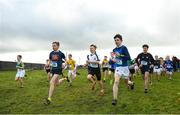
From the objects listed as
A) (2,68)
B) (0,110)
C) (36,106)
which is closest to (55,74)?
(36,106)

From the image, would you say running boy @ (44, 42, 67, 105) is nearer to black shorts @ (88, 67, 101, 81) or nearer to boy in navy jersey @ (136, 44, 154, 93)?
black shorts @ (88, 67, 101, 81)

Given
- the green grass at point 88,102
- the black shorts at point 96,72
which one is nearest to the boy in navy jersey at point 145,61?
the green grass at point 88,102

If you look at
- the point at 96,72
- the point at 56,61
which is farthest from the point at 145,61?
the point at 56,61

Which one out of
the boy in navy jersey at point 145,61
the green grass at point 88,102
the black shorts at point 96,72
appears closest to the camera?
the green grass at point 88,102

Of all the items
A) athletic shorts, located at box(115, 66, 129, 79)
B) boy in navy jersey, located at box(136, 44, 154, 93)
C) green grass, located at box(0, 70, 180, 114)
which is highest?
boy in navy jersey, located at box(136, 44, 154, 93)

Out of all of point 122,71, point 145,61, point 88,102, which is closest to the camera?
point 122,71

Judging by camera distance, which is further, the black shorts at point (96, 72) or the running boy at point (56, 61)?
the black shorts at point (96, 72)

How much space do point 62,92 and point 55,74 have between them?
512cm

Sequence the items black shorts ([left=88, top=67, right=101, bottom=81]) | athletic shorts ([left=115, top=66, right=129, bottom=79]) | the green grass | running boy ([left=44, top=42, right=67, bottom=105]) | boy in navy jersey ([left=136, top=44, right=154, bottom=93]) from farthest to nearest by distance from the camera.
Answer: boy in navy jersey ([left=136, top=44, right=154, bottom=93]), black shorts ([left=88, top=67, right=101, bottom=81]), running boy ([left=44, top=42, right=67, bottom=105]), the green grass, athletic shorts ([left=115, top=66, right=129, bottom=79])

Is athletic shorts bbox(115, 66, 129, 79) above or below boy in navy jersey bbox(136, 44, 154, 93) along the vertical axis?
below

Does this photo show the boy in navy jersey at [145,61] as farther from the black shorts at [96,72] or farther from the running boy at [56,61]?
the running boy at [56,61]

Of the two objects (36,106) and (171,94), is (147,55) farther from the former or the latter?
(36,106)

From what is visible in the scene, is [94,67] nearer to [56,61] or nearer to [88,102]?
[88,102]

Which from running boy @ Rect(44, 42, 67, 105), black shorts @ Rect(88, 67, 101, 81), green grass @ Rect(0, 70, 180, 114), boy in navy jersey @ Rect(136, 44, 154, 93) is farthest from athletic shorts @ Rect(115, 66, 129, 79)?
boy in navy jersey @ Rect(136, 44, 154, 93)
